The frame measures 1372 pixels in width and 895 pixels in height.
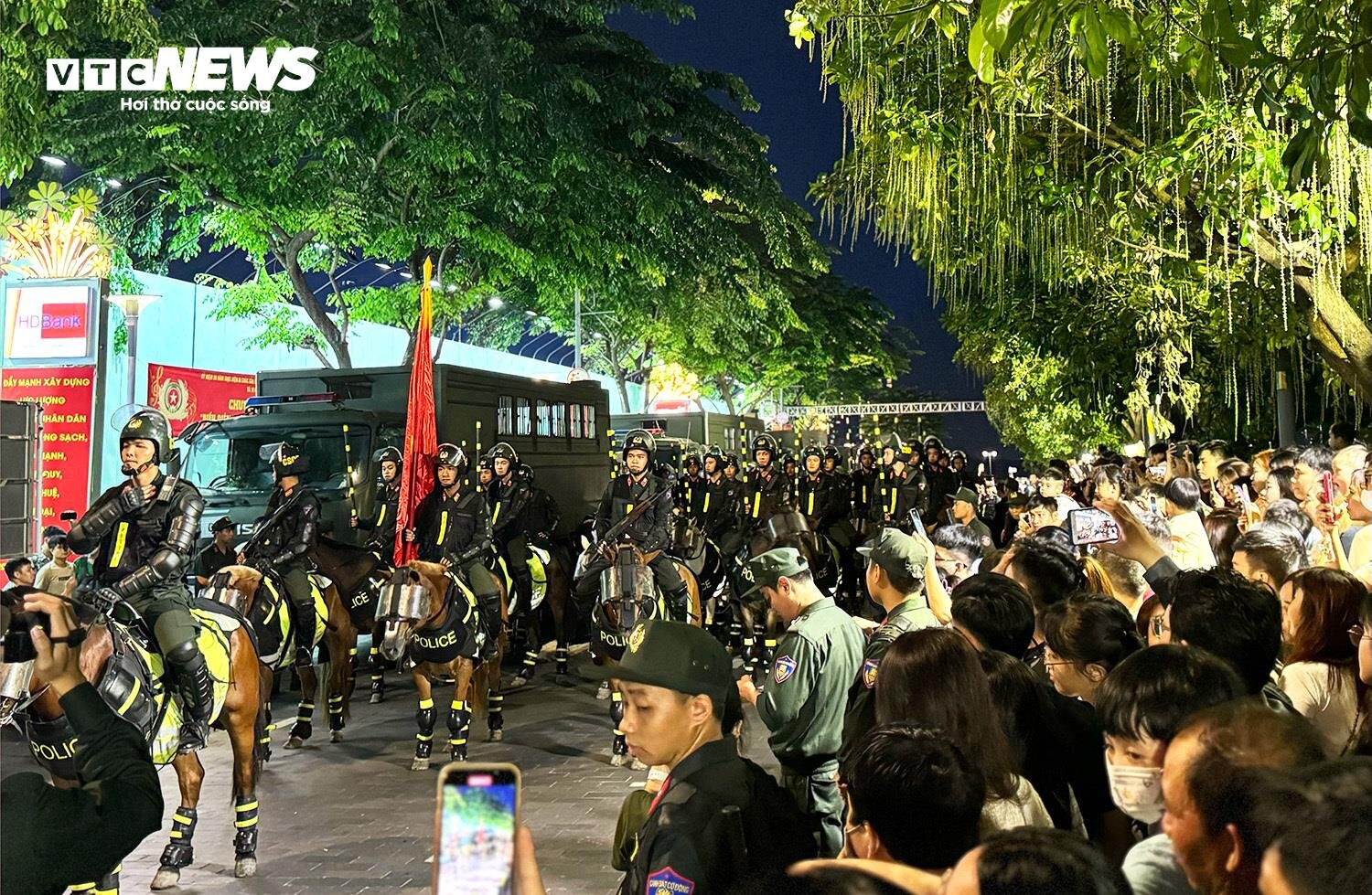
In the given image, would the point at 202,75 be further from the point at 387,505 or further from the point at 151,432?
the point at 151,432

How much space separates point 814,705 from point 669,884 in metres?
2.30

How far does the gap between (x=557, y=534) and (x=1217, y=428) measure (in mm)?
17130

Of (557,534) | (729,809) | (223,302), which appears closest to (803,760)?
(729,809)

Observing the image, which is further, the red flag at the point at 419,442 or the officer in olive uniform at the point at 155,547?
the red flag at the point at 419,442

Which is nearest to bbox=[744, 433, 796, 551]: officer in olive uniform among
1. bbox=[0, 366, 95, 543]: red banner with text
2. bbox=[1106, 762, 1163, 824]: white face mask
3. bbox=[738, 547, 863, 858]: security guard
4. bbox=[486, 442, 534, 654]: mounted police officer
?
bbox=[486, 442, 534, 654]: mounted police officer

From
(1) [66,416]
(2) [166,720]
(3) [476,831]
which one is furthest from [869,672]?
(1) [66,416]

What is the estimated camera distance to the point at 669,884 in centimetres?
258

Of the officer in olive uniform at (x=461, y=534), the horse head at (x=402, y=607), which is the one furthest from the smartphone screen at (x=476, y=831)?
the officer in olive uniform at (x=461, y=534)

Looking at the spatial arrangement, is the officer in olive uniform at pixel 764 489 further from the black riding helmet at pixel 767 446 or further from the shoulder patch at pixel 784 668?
the shoulder patch at pixel 784 668

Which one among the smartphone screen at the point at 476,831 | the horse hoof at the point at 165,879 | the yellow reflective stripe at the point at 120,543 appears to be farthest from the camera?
the yellow reflective stripe at the point at 120,543

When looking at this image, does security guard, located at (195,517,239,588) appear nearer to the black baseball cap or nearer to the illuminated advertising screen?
the illuminated advertising screen

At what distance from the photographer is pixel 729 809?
2.75 m

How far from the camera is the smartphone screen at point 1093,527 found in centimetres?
635

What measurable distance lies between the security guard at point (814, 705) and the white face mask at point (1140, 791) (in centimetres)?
184
